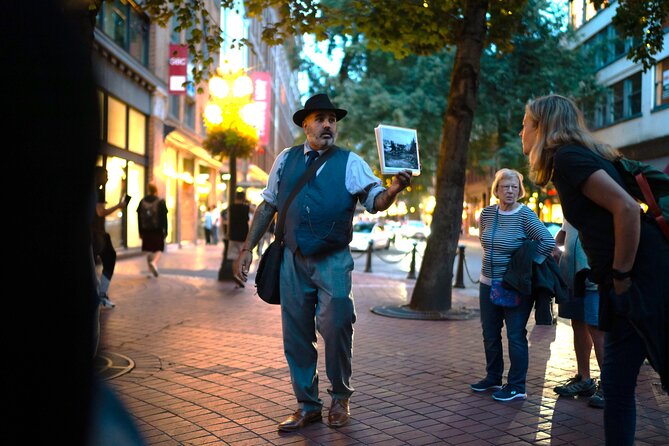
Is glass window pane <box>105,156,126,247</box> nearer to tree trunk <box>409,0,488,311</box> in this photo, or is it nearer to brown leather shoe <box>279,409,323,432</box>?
tree trunk <box>409,0,488,311</box>

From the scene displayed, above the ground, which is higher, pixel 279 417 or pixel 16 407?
pixel 16 407

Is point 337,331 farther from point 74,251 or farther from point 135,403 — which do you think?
point 74,251

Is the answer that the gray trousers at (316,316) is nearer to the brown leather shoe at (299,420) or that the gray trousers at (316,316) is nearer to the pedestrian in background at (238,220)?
the brown leather shoe at (299,420)

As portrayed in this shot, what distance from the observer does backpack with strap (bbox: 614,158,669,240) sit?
299 centimetres

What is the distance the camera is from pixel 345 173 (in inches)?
172

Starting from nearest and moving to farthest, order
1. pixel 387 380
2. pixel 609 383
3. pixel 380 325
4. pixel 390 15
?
1. pixel 609 383
2. pixel 387 380
3. pixel 380 325
4. pixel 390 15

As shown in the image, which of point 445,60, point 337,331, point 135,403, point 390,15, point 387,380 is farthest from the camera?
point 445,60

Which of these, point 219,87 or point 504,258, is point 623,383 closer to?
point 504,258

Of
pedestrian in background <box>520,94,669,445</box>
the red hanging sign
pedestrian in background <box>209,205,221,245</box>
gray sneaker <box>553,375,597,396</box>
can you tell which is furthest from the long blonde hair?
pedestrian in background <box>209,205,221,245</box>

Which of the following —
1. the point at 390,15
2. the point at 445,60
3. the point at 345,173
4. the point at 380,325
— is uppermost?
the point at 445,60

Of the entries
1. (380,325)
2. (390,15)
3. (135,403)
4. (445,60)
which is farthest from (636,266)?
(445,60)

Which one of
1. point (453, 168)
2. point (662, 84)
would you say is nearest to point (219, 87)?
point (453, 168)

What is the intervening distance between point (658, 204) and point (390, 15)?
27.0 feet

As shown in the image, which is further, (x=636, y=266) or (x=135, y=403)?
(x=135, y=403)
